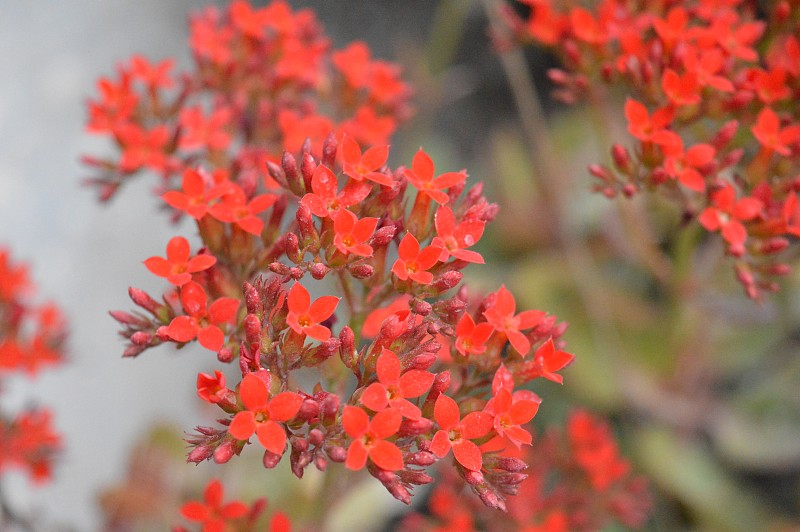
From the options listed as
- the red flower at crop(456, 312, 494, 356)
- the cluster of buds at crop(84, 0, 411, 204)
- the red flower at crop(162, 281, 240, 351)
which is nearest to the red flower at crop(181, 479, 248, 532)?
the red flower at crop(162, 281, 240, 351)

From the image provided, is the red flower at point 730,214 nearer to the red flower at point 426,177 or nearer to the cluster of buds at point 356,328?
the cluster of buds at point 356,328

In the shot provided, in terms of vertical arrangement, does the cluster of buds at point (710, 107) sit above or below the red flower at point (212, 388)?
below

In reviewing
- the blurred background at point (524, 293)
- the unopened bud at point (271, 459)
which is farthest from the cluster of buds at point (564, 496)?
the unopened bud at point (271, 459)

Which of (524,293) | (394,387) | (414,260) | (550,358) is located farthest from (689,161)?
(524,293)

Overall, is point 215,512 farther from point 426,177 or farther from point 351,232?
point 426,177

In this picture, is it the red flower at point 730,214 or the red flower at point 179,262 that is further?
the red flower at point 730,214

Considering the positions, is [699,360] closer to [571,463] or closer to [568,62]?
[571,463]
